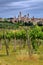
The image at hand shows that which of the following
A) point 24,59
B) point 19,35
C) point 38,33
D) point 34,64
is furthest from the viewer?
point 19,35

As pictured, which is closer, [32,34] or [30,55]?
[30,55]

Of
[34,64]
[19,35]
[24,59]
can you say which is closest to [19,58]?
[24,59]

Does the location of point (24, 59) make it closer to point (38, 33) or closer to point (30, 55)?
point (30, 55)

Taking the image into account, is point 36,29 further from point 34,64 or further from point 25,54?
point 34,64

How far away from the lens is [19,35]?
61.1 metres

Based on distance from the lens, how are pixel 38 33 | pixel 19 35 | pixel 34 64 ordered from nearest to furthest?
pixel 34 64, pixel 38 33, pixel 19 35

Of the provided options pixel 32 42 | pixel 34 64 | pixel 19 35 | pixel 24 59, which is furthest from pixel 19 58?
pixel 19 35

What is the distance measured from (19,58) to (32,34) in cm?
1248

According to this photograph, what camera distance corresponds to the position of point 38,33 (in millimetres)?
50469

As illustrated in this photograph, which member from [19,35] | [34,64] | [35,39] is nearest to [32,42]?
[35,39]

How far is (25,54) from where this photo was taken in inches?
1566

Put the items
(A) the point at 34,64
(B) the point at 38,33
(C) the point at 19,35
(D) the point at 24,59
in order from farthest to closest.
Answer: (C) the point at 19,35 → (B) the point at 38,33 → (D) the point at 24,59 → (A) the point at 34,64

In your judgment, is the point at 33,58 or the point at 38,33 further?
the point at 38,33

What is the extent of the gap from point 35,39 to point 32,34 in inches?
59.4
